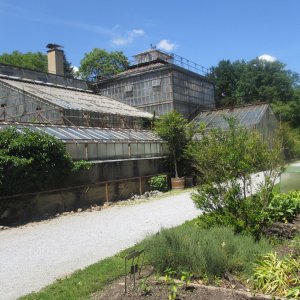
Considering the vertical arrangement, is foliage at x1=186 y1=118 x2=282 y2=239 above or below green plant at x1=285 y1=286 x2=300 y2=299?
above

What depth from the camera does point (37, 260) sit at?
26.6 feet

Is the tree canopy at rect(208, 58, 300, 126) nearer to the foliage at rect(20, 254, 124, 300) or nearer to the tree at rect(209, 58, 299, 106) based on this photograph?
the tree at rect(209, 58, 299, 106)

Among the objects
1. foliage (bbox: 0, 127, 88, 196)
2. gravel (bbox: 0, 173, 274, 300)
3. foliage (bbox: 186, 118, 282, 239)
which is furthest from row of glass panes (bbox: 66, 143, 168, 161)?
foliage (bbox: 186, 118, 282, 239)

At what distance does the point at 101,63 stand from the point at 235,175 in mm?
52193

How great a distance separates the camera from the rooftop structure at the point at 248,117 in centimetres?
3466

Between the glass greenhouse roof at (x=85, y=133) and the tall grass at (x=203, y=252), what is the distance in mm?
11023

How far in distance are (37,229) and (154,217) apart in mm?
3763

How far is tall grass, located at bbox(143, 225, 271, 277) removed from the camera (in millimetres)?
5688

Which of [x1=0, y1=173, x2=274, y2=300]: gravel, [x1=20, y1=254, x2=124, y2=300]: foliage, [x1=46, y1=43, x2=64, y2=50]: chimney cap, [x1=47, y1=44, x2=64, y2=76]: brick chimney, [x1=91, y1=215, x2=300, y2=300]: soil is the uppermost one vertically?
[x1=46, y1=43, x2=64, y2=50]: chimney cap

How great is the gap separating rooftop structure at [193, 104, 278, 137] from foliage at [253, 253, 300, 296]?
93.2 feet

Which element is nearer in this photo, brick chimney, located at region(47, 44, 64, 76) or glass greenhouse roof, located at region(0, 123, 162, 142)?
glass greenhouse roof, located at region(0, 123, 162, 142)

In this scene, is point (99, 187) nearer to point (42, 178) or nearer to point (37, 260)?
point (42, 178)

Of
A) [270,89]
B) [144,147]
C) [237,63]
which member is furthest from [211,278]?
[237,63]

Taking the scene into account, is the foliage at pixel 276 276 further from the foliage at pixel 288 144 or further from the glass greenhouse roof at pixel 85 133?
the glass greenhouse roof at pixel 85 133
